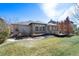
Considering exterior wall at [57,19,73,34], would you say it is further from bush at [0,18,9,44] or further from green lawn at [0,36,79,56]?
bush at [0,18,9,44]

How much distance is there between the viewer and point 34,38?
2.72 m

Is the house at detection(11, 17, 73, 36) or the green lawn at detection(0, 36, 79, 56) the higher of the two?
the house at detection(11, 17, 73, 36)

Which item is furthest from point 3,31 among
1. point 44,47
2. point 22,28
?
point 44,47

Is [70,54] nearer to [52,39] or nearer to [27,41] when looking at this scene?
[52,39]

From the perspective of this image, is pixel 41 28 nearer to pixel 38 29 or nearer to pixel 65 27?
pixel 38 29

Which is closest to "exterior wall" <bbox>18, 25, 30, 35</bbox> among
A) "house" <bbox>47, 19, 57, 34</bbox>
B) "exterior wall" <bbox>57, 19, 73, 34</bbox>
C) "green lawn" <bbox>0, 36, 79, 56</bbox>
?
"green lawn" <bbox>0, 36, 79, 56</bbox>

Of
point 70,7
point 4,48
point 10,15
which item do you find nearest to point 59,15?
point 70,7

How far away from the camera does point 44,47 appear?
106 inches

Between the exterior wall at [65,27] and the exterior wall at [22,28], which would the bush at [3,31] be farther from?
the exterior wall at [65,27]

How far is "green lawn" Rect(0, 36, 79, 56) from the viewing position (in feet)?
8.70

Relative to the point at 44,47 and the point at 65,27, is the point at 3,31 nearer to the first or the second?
the point at 44,47

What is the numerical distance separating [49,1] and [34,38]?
0.48 m

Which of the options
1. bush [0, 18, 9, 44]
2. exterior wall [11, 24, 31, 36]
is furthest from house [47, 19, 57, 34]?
bush [0, 18, 9, 44]

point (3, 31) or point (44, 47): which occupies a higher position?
point (3, 31)
